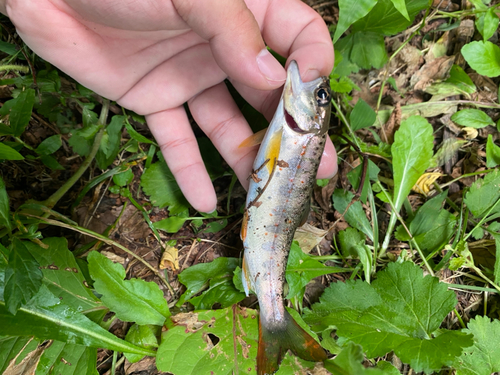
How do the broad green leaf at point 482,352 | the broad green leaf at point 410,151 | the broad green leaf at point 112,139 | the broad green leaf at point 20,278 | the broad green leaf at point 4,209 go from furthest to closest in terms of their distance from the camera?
the broad green leaf at point 410,151
the broad green leaf at point 112,139
the broad green leaf at point 482,352
the broad green leaf at point 4,209
the broad green leaf at point 20,278

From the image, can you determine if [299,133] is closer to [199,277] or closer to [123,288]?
[199,277]

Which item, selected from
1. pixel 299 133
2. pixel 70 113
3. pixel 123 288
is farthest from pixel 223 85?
pixel 123 288

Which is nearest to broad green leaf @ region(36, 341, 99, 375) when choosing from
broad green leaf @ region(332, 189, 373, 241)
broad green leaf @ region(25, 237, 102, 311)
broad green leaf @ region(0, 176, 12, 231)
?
broad green leaf @ region(25, 237, 102, 311)

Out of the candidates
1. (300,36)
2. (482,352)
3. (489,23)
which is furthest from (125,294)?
(489,23)

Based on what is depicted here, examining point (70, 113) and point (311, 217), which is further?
point (311, 217)

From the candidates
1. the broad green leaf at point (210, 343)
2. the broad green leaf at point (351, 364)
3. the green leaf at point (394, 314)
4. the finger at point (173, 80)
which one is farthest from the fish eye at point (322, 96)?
the broad green leaf at point (210, 343)

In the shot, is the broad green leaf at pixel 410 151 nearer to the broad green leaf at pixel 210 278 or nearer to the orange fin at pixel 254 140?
the orange fin at pixel 254 140

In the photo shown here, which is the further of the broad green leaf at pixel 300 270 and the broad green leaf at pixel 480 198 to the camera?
the broad green leaf at pixel 480 198
